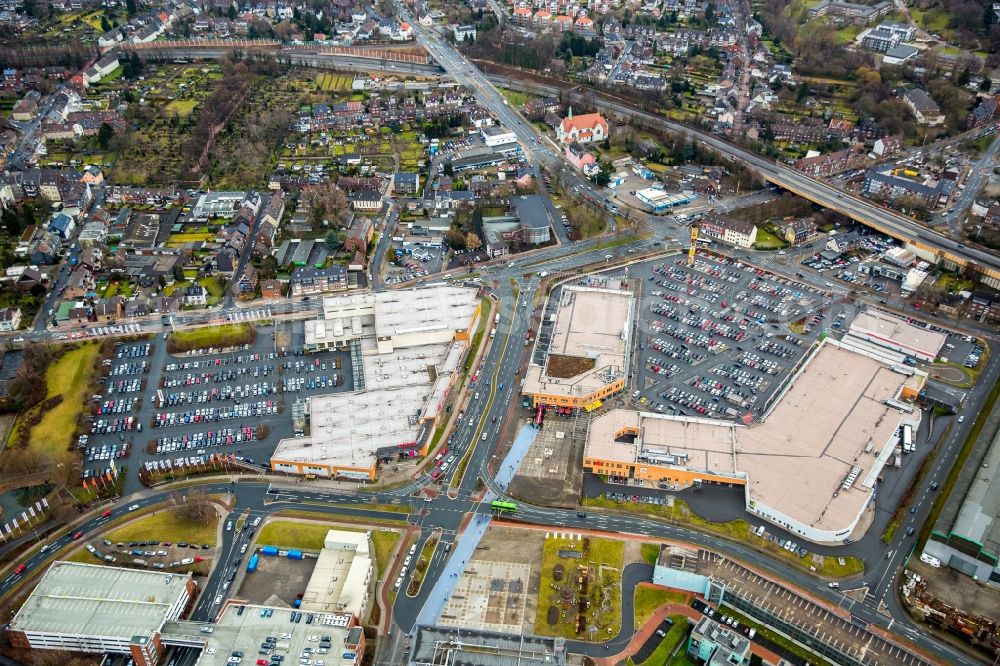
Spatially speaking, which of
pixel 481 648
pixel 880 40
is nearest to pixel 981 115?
pixel 880 40

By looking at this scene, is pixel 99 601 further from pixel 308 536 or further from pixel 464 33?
pixel 464 33

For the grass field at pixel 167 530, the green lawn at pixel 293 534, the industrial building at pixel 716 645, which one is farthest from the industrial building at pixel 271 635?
Result: the industrial building at pixel 716 645

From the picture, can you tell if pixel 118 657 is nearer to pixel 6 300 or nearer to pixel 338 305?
pixel 338 305

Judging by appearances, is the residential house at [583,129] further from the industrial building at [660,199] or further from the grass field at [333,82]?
the grass field at [333,82]

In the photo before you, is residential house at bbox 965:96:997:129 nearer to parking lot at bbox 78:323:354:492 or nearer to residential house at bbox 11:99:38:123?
parking lot at bbox 78:323:354:492

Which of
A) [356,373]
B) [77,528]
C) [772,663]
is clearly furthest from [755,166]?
[77,528]

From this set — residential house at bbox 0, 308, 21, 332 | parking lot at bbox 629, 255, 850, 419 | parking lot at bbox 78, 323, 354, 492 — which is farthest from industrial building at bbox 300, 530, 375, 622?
residential house at bbox 0, 308, 21, 332

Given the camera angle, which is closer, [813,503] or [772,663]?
[772,663]
